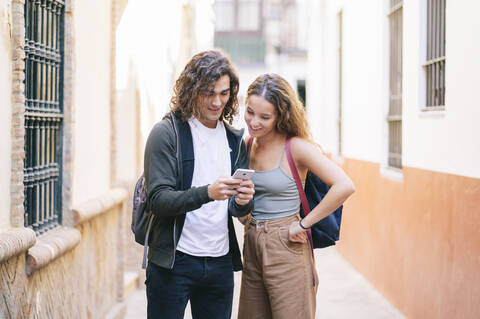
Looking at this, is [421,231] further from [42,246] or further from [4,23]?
[4,23]

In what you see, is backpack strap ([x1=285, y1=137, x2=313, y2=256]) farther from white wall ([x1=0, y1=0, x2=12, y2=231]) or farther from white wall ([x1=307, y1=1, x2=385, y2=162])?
white wall ([x1=307, y1=1, x2=385, y2=162])

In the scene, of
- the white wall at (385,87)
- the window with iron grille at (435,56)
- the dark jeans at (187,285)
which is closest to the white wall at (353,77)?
the white wall at (385,87)

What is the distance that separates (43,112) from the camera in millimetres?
4461

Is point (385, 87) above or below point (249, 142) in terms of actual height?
above

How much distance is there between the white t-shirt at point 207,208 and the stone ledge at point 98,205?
208 centimetres

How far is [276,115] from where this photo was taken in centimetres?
348

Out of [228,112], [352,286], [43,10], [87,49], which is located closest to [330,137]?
[352,286]

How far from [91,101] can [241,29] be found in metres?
30.3

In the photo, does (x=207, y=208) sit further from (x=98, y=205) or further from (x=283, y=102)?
(x=98, y=205)

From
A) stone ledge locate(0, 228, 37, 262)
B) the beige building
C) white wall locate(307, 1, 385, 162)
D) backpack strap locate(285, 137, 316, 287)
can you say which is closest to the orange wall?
the beige building

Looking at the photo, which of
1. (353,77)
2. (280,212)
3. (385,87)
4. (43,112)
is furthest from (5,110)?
(353,77)

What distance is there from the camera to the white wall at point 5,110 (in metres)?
3.54

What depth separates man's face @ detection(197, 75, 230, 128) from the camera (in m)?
3.05

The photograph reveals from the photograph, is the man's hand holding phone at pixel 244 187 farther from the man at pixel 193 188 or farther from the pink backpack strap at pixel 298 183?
the pink backpack strap at pixel 298 183
